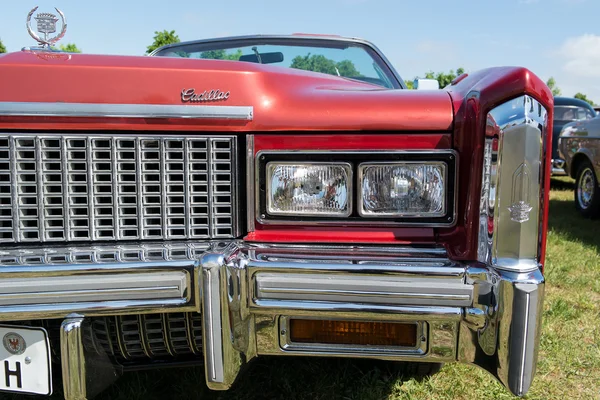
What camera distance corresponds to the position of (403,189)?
62.5 inches

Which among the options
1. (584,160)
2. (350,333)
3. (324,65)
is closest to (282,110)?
(350,333)

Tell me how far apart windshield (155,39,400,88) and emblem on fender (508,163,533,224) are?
1622mm

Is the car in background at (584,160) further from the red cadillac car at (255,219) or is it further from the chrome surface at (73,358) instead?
the chrome surface at (73,358)

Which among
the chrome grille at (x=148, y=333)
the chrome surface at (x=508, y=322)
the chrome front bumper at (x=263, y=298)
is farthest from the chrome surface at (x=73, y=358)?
the chrome surface at (x=508, y=322)

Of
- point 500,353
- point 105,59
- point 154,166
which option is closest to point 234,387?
point 154,166

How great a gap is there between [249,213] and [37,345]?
731 mm

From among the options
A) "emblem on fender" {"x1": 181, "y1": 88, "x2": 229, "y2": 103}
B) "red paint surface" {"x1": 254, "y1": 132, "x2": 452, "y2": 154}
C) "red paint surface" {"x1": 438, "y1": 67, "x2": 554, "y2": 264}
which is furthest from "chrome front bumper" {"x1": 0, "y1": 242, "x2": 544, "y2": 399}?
"emblem on fender" {"x1": 181, "y1": 88, "x2": 229, "y2": 103}

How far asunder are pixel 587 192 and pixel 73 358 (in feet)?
20.7

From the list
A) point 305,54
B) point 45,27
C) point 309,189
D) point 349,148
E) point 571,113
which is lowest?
point 309,189

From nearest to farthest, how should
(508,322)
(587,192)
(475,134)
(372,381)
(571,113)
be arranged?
(508,322), (475,134), (372,381), (587,192), (571,113)

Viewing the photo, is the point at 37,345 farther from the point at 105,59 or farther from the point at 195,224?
the point at 105,59

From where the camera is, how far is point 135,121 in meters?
1.52

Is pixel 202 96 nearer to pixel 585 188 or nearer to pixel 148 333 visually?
pixel 148 333

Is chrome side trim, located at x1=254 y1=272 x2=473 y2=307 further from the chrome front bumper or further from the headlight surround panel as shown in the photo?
the headlight surround panel
